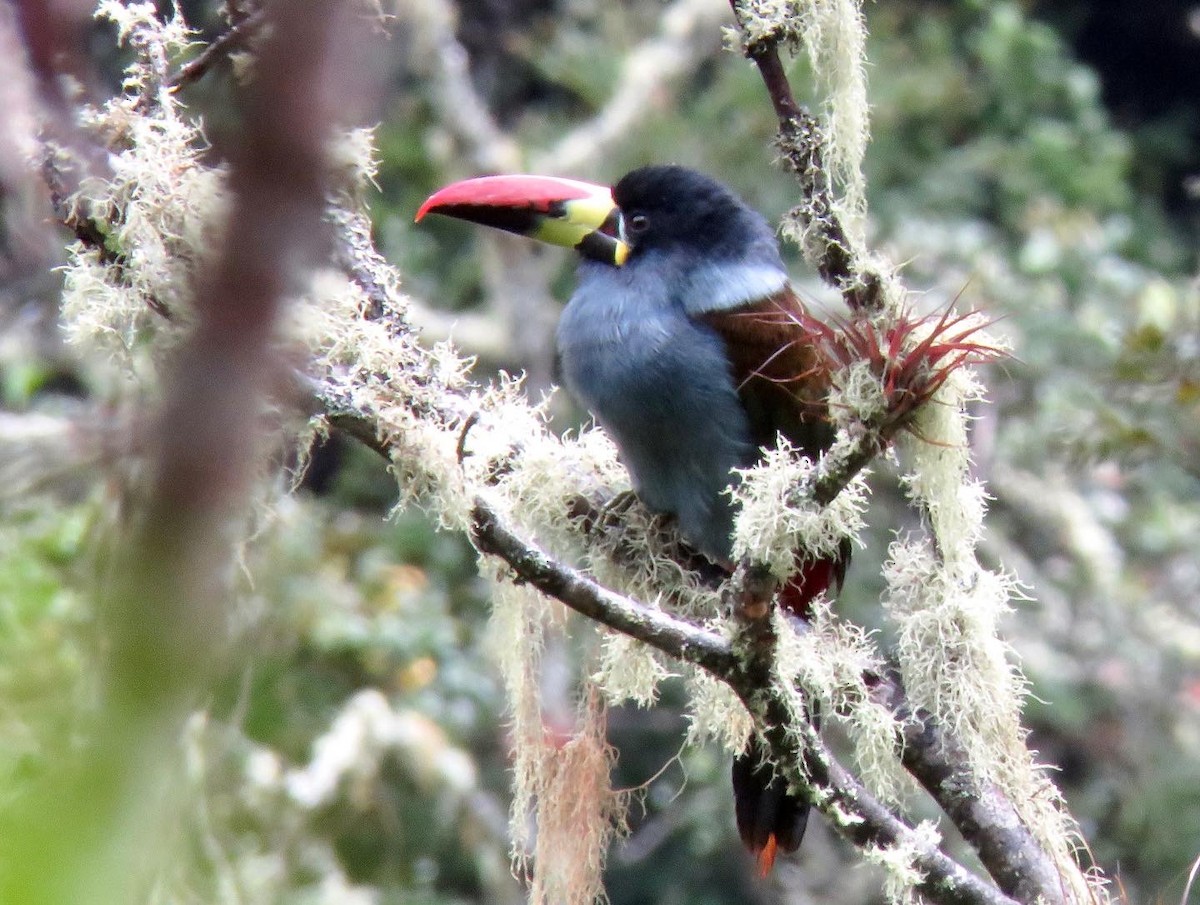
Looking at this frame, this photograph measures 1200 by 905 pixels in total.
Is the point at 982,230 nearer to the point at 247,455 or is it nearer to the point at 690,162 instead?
the point at 690,162

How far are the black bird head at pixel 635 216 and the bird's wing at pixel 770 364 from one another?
138mm

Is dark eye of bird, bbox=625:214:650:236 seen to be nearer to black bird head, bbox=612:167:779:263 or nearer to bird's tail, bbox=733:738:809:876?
black bird head, bbox=612:167:779:263

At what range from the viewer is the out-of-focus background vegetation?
2721 mm

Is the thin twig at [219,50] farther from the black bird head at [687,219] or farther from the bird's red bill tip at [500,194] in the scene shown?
the black bird head at [687,219]

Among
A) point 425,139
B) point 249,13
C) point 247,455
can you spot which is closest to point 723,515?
point 249,13

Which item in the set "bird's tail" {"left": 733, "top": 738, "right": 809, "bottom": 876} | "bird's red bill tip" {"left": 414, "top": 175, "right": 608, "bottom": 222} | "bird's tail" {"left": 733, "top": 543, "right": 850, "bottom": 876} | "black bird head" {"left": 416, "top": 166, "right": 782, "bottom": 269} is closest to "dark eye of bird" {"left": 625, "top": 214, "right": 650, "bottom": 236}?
"black bird head" {"left": 416, "top": 166, "right": 782, "bottom": 269}

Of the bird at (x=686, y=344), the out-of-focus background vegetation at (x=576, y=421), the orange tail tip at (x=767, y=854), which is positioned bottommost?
the out-of-focus background vegetation at (x=576, y=421)

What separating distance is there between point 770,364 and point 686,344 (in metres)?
0.15

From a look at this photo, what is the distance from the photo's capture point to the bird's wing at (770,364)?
5.98ft

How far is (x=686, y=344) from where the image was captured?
1.99m

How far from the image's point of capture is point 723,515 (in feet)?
6.36

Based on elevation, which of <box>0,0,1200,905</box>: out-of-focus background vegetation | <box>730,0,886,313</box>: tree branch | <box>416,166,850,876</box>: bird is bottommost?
<box>0,0,1200,905</box>: out-of-focus background vegetation

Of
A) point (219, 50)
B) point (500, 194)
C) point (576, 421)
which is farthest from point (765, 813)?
point (576, 421)

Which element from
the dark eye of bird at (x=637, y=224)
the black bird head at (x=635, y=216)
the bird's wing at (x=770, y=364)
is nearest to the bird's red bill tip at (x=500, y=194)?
the black bird head at (x=635, y=216)
